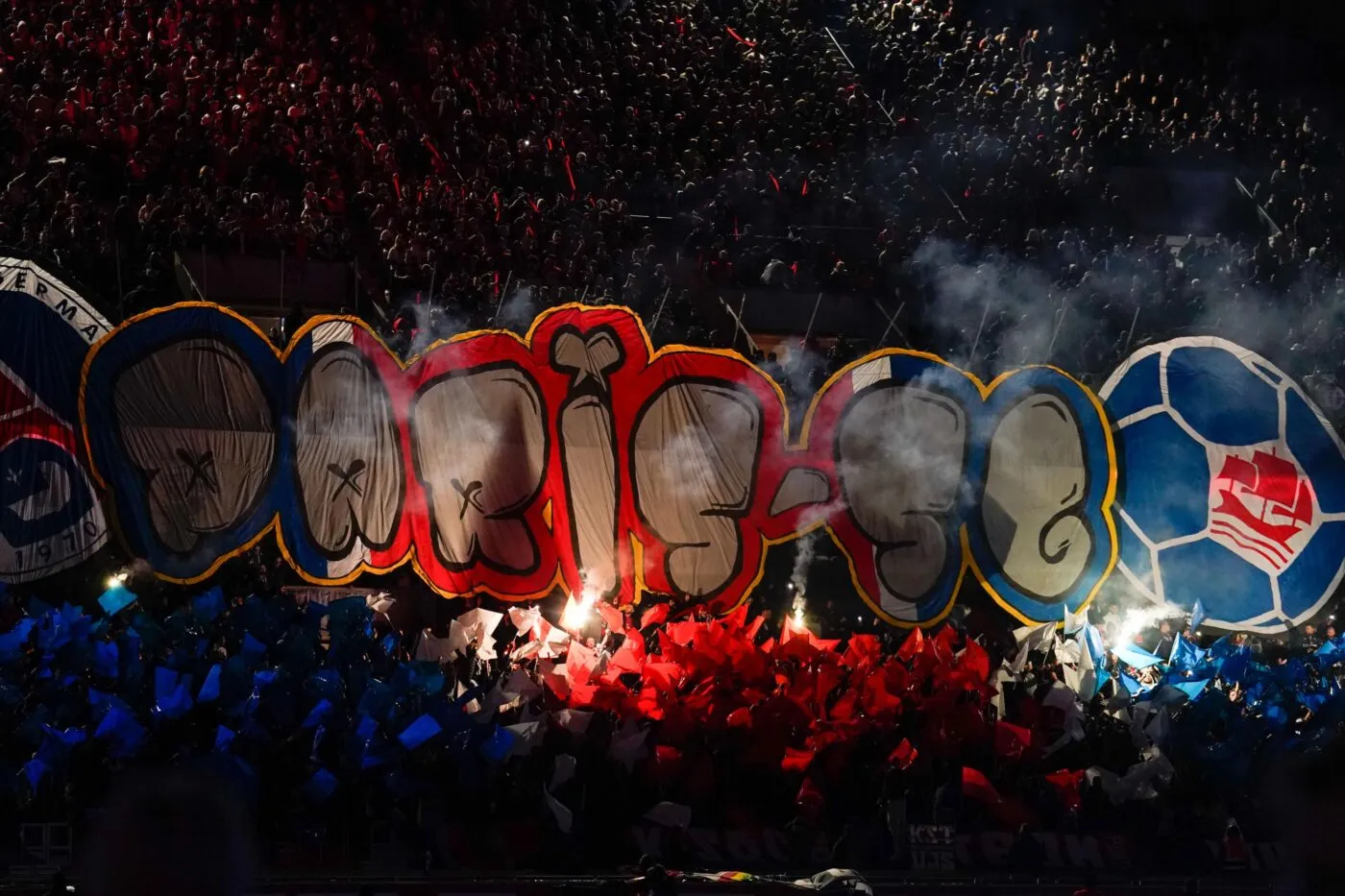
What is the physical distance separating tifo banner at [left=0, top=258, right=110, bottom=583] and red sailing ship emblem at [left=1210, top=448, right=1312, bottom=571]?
7.92 meters

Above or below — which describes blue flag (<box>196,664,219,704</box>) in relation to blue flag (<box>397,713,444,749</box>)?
above

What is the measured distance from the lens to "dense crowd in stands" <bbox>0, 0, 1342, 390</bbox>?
10.4 metres

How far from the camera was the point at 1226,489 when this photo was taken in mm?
9781

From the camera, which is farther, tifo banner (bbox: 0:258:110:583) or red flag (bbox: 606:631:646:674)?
tifo banner (bbox: 0:258:110:583)

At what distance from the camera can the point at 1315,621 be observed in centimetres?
1022

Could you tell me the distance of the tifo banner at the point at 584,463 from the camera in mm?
8281

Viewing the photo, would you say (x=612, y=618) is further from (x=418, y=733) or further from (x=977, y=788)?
(x=977, y=788)

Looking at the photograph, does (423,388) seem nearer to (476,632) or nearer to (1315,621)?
(476,632)

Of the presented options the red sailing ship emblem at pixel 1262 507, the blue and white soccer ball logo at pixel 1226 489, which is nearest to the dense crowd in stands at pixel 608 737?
the blue and white soccer ball logo at pixel 1226 489

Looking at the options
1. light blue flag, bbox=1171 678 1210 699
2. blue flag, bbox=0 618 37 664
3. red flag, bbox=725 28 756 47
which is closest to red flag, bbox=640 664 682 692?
blue flag, bbox=0 618 37 664

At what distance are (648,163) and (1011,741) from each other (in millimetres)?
6812

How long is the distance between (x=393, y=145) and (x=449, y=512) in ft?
12.8

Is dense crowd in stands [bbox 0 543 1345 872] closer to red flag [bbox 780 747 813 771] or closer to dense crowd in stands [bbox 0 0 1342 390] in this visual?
red flag [bbox 780 747 813 771]

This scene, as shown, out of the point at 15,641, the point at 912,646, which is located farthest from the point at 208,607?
the point at 912,646
